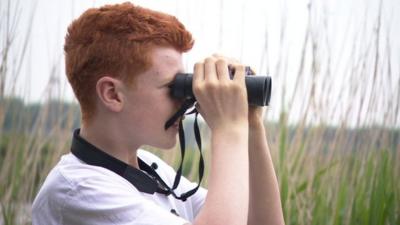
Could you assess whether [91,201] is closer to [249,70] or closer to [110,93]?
[110,93]

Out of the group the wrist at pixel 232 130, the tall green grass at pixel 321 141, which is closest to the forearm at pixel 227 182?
the wrist at pixel 232 130

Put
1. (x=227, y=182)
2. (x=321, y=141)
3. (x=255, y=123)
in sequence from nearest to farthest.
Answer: (x=227, y=182), (x=255, y=123), (x=321, y=141)

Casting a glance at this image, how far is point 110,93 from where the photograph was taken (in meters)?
1.12

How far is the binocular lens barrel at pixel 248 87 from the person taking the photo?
1.10 metres

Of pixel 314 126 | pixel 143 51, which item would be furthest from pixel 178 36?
pixel 314 126

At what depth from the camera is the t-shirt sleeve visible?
99cm

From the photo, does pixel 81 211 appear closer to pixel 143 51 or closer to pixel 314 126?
pixel 143 51

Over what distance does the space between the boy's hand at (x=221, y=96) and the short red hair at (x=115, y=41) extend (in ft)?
0.38

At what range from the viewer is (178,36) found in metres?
1.15

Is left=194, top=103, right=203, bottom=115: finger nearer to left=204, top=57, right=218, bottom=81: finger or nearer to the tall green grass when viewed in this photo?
left=204, top=57, right=218, bottom=81: finger

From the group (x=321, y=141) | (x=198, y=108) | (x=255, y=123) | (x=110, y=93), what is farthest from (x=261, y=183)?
(x=321, y=141)

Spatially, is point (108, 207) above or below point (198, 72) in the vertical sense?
below

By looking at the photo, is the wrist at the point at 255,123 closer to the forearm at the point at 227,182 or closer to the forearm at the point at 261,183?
the forearm at the point at 261,183

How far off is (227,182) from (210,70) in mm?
179
